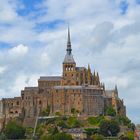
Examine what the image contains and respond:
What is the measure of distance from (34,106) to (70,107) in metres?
9.21

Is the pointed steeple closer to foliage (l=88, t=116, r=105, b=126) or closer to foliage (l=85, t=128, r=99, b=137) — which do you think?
foliage (l=88, t=116, r=105, b=126)

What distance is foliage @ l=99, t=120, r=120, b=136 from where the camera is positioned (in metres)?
125

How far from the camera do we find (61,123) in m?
129

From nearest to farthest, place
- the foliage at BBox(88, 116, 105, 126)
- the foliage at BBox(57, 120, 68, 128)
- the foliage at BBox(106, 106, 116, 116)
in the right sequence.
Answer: the foliage at BBox(57, 120, 68, 128) → the foliage at BBox(88, 116, 105, 126) → the foliage at BBox(106, 106, 116, 116)

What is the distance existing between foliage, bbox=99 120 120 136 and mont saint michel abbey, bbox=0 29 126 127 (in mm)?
8811

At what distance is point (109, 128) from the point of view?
124875 mm

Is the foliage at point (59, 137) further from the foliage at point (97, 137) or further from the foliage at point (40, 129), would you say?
the foliage at point (40, 129)

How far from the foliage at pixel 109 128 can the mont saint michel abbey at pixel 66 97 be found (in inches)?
347

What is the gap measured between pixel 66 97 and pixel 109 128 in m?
14.6

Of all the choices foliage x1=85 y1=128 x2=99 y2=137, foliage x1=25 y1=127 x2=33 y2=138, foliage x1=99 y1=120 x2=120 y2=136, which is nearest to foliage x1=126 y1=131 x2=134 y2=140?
foliage x1=99 y1=120 x2=120 y2=136

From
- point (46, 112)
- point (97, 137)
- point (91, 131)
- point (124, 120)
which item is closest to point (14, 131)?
point (46, 112)

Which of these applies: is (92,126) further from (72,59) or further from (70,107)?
(72,59)

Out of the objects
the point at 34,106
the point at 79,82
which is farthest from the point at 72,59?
the point at 34,106

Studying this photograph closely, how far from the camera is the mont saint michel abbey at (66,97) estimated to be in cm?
13425
